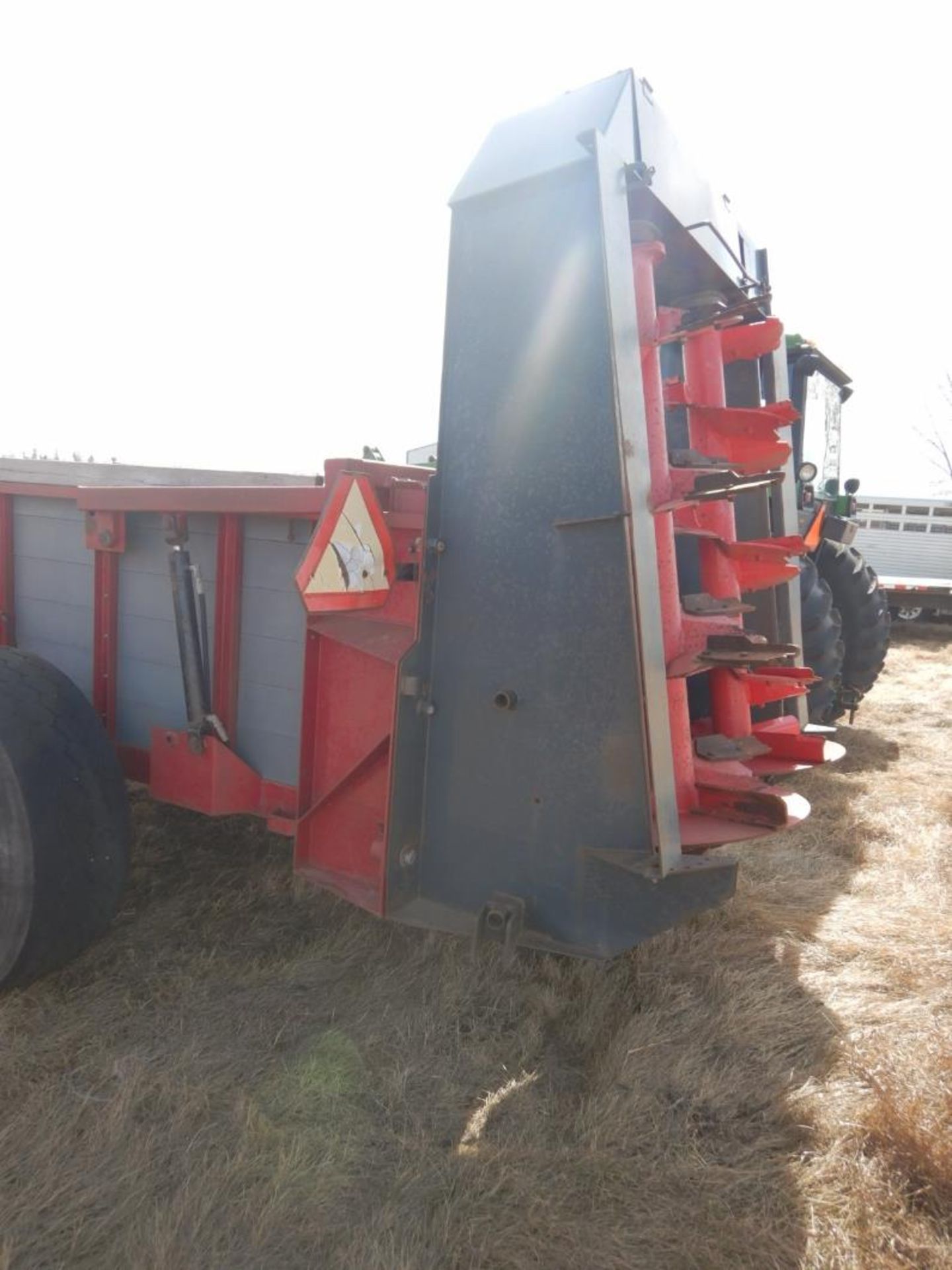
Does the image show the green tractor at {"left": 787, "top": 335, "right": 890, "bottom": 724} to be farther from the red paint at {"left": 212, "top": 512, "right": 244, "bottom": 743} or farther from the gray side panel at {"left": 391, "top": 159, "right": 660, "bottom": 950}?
the red paint at {"left": 212, "top": 512, "right": 244, "bottom": 743}

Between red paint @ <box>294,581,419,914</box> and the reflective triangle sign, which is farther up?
the reflective triangle sign

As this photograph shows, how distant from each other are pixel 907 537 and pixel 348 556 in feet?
43.7

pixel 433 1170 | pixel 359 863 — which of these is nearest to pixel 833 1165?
pixel 433 1170

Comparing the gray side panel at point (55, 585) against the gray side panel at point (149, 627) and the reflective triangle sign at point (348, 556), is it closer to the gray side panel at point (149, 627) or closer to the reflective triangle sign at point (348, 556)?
the gray side panel at point (149, 627)

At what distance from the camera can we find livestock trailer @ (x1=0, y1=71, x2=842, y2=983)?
1.83 m

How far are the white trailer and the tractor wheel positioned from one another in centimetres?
707

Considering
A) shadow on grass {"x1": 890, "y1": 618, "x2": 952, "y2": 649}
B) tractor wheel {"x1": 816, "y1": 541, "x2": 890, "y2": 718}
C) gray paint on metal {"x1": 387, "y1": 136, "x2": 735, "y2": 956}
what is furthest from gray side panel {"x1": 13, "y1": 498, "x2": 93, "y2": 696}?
shadow on grass {"x1": 890, "y1": 618, "x2": 952, "y2": 649}

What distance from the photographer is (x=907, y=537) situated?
13102mm

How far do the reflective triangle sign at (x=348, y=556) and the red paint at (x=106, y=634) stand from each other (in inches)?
37.1

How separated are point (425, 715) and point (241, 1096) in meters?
0.94

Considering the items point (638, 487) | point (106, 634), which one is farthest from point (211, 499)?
point (638, 487)

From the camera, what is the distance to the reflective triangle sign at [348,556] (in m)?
1.80

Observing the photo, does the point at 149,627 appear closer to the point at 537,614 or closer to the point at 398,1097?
the point at 537,614

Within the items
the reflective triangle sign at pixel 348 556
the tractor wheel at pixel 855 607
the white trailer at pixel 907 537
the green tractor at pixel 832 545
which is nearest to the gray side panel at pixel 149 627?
the reflective triangle sign at pixel 348 556
